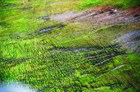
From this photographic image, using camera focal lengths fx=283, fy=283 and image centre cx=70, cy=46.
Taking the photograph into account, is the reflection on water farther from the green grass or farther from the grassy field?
the green grass

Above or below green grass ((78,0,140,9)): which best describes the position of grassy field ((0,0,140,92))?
below

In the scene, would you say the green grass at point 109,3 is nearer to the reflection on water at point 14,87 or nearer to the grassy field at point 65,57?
the grassy field at point 65,57

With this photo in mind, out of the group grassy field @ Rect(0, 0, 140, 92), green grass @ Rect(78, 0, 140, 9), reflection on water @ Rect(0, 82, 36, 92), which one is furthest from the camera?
green grass @ Rect(78, 0, 140, 9)

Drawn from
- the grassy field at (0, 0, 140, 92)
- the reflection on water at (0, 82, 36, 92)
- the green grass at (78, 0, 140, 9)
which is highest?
the green grass at (78, 0, 140, 9)

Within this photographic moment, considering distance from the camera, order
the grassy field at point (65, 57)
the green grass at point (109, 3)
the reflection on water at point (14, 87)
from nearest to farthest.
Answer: the grassy field at point (65, 57), the reflection on water at point (14, 87), the green grass at point (109, 3)

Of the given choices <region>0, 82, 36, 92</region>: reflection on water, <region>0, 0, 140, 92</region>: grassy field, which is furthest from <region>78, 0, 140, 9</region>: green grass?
<region>0, 82, 36, 92</region>: reflection on water

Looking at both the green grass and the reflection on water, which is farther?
the green grass

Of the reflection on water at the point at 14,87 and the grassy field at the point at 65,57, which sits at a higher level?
the grassy field at the point at 65,57

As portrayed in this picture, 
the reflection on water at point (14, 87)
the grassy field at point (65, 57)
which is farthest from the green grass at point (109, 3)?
the reflection on water at point (14, 87)
